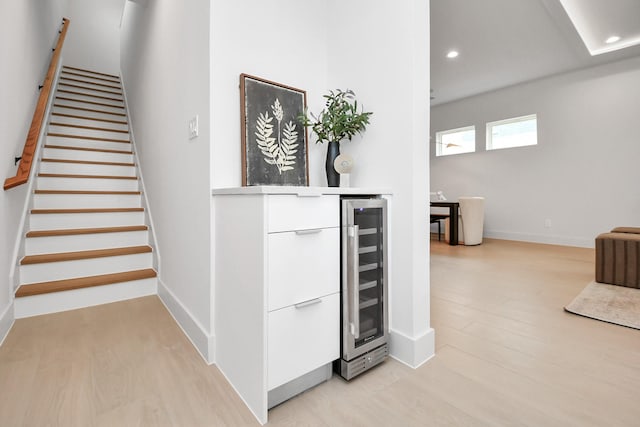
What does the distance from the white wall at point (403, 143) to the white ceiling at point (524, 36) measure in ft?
6.59

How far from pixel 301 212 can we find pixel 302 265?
0.68ft

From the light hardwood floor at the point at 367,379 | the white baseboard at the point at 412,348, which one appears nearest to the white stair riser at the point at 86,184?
the light hardwood floor at the point at 367,379

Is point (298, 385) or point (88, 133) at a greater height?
point (88, 133)

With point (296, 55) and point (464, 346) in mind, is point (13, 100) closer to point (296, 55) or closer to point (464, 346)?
point (296, 55)

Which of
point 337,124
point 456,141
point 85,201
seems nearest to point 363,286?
point 337,124

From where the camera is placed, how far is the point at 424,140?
1.45 metres

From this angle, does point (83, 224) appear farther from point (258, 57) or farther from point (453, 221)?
point (453, 221)

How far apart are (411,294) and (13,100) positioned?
9.41 ft

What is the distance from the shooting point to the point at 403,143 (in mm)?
1435

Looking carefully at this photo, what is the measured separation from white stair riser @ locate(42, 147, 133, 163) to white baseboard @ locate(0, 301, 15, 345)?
1939 millimetres

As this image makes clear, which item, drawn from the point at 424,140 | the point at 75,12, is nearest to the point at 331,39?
the point at 424,140

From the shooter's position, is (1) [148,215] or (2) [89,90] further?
(2) [89,90]

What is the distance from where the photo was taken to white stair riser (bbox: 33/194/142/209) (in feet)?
8.51

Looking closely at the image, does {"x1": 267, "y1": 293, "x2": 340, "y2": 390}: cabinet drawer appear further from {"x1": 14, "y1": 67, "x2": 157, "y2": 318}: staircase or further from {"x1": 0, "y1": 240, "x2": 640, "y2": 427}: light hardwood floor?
{"x1": 14, "y1": 67, "x2": 157, "y2": 318}: staircase
